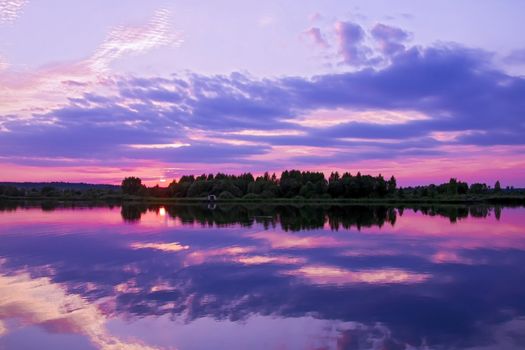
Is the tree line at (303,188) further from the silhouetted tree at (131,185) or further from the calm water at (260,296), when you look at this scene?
the calm water at (260,296)

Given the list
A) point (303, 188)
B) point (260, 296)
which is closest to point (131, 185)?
point (303, 188)

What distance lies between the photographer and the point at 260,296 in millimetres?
13664

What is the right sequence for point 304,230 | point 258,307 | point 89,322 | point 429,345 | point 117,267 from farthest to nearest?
point 304,230 < point 117,267 < point 258,307 < point 89,322 < point 429,345

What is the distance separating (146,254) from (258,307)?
11.0 m

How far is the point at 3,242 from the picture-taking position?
85.1 feet

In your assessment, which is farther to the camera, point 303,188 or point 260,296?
point 303,188

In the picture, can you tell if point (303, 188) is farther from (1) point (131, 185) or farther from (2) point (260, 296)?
(2) point (260, 296)

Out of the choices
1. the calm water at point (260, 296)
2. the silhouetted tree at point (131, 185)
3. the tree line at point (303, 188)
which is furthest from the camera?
the silhouetted tree at point (131, 185)

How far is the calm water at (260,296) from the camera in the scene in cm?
1000

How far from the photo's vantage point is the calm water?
10000 mm

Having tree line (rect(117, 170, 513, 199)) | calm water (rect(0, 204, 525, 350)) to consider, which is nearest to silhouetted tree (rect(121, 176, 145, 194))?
tree line (rect(117, 170, 513, 199))

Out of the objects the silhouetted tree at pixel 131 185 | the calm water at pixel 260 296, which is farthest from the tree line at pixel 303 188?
the calm water at pixel 260 296

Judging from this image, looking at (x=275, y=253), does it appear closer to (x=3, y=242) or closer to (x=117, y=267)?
(x=117, y=267)

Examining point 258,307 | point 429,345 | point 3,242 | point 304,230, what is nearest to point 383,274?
point 258,307
